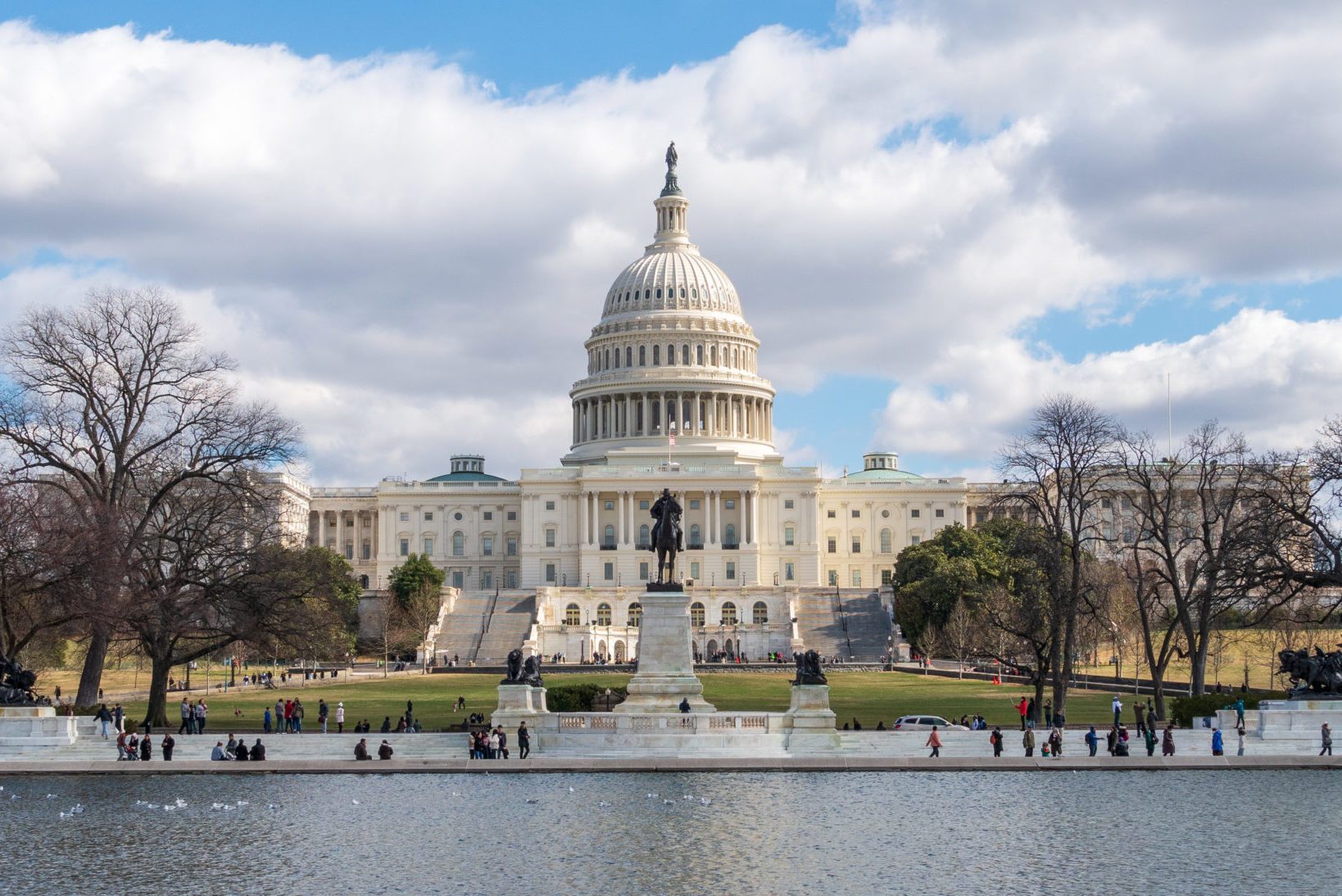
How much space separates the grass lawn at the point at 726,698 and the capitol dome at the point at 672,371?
7168cm

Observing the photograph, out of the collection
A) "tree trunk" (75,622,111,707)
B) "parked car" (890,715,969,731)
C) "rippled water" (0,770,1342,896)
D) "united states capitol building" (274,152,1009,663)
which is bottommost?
"rippled water" (0,770,1342,896)

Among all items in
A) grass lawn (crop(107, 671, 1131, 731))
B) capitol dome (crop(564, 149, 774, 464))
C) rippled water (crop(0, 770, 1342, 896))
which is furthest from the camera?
capitol dome (crop(564, 149, 774, 464))

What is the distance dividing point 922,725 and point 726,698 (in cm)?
2026

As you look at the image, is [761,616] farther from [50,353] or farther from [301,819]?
[301,819]

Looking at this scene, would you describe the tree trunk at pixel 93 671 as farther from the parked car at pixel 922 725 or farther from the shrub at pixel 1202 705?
the shrub at pixel 1202 705

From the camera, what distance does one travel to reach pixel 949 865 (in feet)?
103

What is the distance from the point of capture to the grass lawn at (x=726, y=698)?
227 ft

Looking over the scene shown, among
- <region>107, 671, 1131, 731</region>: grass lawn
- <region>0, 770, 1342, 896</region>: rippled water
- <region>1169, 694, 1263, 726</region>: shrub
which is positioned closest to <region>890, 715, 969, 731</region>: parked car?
<region>107, 671, 1131, 731</region>: grass lawn

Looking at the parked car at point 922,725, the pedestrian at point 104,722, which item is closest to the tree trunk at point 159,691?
the pedestrian at point 104,722

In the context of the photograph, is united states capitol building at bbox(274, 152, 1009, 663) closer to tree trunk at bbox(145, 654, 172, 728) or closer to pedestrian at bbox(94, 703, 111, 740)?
tree trunk at bbox(145, 654, 172, 728)

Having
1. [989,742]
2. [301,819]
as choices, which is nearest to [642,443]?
[989,742]

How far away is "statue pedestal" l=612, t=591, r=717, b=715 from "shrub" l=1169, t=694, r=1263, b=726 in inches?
614

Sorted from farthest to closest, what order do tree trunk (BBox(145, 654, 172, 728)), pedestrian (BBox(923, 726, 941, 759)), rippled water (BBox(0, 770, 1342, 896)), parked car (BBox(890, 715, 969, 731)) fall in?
tree trunk (BBox(145, 654, 172, 728)) < parked car (BBox(890, 715, 969, 731)) < pedestrian (BBox(923, 726, 941, 759)) < rippled water (BBox(0, 770, 1342, 896))

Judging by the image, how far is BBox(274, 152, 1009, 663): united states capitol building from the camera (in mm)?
160125
